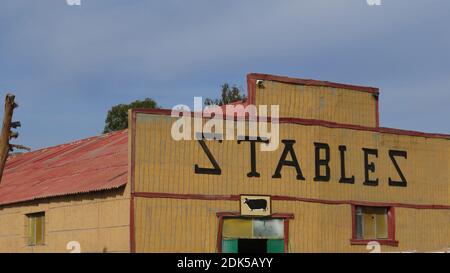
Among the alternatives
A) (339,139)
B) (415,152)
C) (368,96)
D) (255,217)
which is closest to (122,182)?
(255,217)

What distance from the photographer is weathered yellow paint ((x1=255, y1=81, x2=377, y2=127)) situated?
29.8 metres

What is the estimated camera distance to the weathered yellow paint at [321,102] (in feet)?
97.9

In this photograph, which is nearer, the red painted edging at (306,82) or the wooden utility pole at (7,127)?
the wooden utility pole at (7,127)

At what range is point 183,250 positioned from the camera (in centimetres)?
2686

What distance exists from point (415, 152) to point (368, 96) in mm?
3415

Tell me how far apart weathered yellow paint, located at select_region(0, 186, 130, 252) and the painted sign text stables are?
10.6 ft

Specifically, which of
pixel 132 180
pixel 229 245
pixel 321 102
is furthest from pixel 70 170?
pixel 321 102

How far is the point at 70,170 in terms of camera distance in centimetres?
3344

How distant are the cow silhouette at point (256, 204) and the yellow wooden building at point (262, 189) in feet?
0.20

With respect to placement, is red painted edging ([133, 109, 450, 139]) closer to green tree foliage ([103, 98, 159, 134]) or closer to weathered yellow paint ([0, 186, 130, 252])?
weathered yellow paint ([0, 186, 130, 252])

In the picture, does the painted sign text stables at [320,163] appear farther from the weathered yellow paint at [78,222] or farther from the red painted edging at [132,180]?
the weathered yellow paint at [78,222]

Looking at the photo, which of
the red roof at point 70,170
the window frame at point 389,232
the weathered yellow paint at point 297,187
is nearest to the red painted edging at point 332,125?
the weathered yellow paint at point 297,187

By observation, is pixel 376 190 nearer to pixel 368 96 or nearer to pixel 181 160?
pixel 368 96
